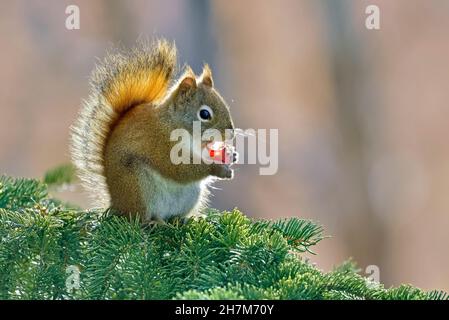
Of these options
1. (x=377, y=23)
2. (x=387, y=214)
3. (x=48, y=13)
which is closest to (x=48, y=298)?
(x=387, y=214)

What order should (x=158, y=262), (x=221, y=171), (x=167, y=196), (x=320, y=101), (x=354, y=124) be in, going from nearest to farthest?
(x=158, y=262) < (x=167, y=196) < (x=221, y=171) < (x=354, y=124) < (x=320, y=101)

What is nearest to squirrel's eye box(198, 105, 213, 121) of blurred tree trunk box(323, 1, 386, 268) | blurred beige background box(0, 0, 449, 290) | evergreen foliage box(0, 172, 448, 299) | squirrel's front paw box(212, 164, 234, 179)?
squirrel's front paw box(212, 164, 234, 179)

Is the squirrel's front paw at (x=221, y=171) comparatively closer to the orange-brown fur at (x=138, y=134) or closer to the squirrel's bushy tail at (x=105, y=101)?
the orange-brown fur at (x=138, y=134)

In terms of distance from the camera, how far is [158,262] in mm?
1489

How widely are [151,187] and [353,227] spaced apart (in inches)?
146

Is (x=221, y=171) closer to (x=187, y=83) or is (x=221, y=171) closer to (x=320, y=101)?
(x=187, y=83)

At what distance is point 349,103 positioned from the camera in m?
5.68

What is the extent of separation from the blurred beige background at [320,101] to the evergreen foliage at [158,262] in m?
3.34

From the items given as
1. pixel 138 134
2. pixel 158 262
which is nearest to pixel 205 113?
pixel 138 134

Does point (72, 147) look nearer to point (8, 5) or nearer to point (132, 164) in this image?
point (132, 164)

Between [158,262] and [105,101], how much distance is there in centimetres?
70

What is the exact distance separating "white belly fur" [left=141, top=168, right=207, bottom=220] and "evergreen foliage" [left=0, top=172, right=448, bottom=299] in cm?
25

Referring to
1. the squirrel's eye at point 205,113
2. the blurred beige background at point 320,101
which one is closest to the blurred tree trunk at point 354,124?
the blurred beige background at point 320,101

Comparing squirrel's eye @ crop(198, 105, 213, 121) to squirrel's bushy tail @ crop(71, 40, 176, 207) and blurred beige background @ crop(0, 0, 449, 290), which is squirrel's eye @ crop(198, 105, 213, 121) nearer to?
squirrel's bushy tail @ crop(71, 40, 176, 207)
